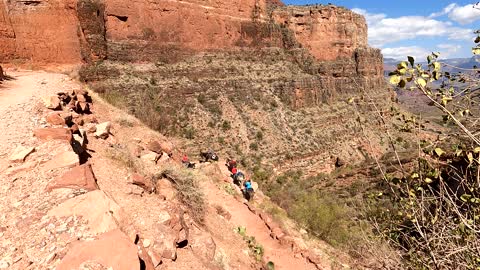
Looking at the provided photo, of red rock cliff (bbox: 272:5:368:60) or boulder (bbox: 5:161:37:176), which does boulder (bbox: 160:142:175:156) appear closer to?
boulder (bbox: 5:161:37:176)

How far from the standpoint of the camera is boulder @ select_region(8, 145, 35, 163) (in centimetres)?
610

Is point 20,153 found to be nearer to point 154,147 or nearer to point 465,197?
point 154,147

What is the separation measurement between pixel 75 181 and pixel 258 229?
6.60 meters

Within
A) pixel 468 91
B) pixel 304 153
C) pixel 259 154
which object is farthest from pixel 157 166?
pixel 304 153

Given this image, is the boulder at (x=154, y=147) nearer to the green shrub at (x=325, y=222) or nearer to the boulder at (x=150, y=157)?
the boulder at (x=150, y=157)

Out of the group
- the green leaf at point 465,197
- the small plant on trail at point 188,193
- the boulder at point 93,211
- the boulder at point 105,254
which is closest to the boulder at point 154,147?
the small plant on trail at point 188,193

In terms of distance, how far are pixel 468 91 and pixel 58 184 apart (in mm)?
5255

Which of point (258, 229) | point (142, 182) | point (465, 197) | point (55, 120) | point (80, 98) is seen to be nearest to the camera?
point (465, 197)

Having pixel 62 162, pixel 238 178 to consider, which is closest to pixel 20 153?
pixel 62 162

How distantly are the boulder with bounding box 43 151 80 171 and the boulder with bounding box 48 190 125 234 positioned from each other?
112 cm

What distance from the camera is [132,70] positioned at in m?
27.7

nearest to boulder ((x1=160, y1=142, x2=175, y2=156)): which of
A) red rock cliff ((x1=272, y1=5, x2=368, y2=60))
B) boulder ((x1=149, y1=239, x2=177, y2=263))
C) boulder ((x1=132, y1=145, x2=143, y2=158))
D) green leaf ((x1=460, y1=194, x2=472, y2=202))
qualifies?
boulder ((x1=132, y1=145, x2=143, y2=158))

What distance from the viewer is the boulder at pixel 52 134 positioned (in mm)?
7083

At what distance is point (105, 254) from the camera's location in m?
4.08
